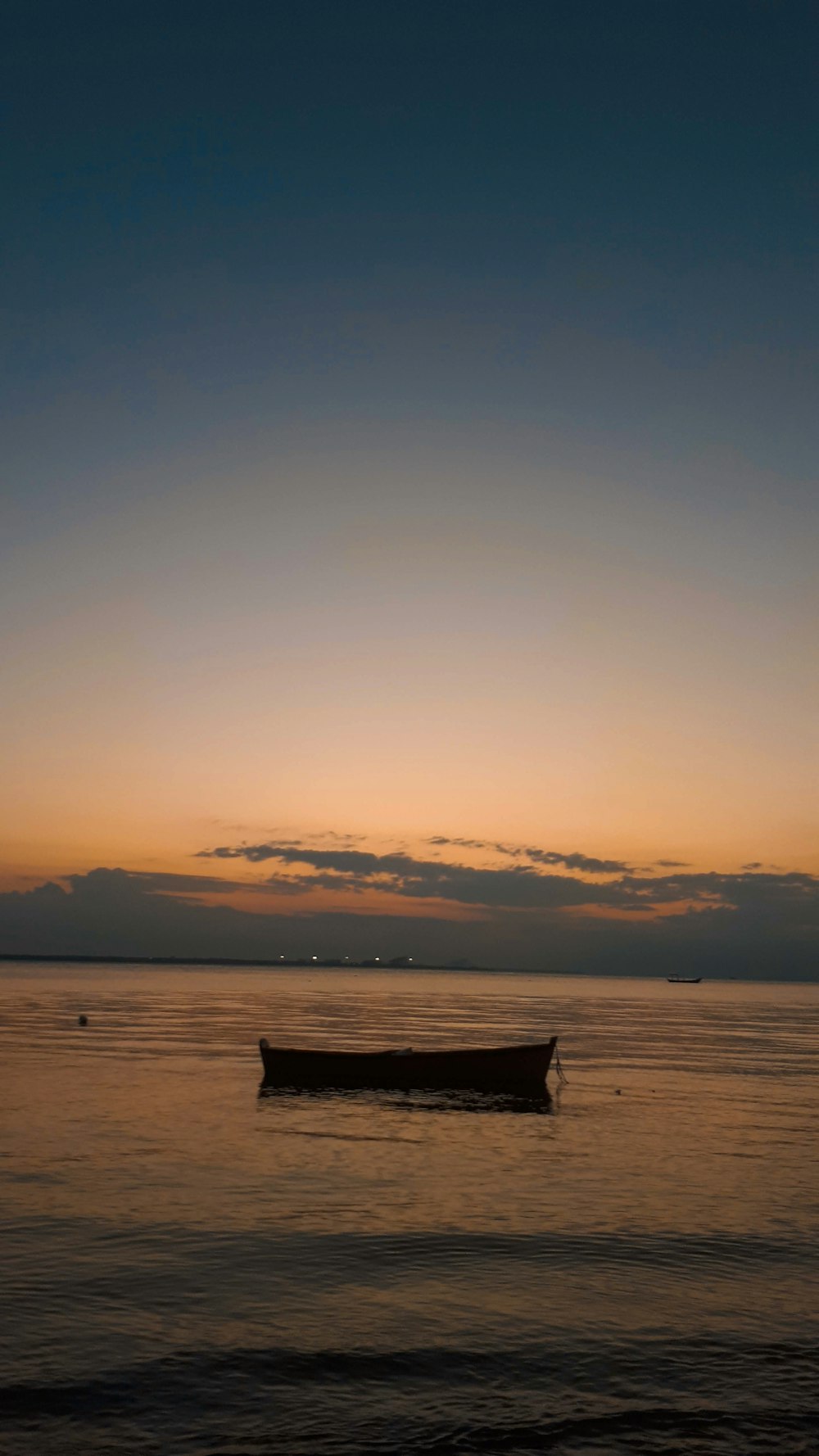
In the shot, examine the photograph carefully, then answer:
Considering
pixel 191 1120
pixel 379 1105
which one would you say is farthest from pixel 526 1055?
pixel 191 1120

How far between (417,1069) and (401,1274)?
25.8m

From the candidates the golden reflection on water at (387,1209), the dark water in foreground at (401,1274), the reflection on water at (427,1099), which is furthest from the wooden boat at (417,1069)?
the golden reflection on water at (387,1209)

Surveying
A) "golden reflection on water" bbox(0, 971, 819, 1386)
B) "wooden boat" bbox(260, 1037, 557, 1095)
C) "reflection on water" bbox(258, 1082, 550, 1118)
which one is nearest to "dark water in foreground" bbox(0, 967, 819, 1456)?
"golden reflection on water" bbox(0, 971, 819, 1386)

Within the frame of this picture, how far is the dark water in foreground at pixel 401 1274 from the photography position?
45.5 feet

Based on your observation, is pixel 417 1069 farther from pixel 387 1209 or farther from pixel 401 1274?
pixel 401 1274

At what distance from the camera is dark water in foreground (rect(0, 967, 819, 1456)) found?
13.9 m

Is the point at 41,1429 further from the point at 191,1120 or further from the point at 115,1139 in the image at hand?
the point at 191,1120

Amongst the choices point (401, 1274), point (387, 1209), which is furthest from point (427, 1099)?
point (401, 1274)

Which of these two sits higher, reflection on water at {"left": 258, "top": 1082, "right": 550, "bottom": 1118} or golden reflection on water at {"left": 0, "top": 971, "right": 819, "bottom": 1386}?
golden reflection on water at {"left": 0, "top": 971, "right": 819, "bottom": 1386}

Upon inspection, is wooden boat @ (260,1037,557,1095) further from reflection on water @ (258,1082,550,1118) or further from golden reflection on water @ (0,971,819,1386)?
golden reflection on water @ (0,971,819,1386)

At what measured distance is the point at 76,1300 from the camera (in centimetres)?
1833

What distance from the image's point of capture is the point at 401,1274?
66.8 ft

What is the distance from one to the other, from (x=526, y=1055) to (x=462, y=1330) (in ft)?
97.9

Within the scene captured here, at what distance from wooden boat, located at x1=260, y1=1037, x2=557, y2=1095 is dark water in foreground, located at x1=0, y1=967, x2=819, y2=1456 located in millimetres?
1091
